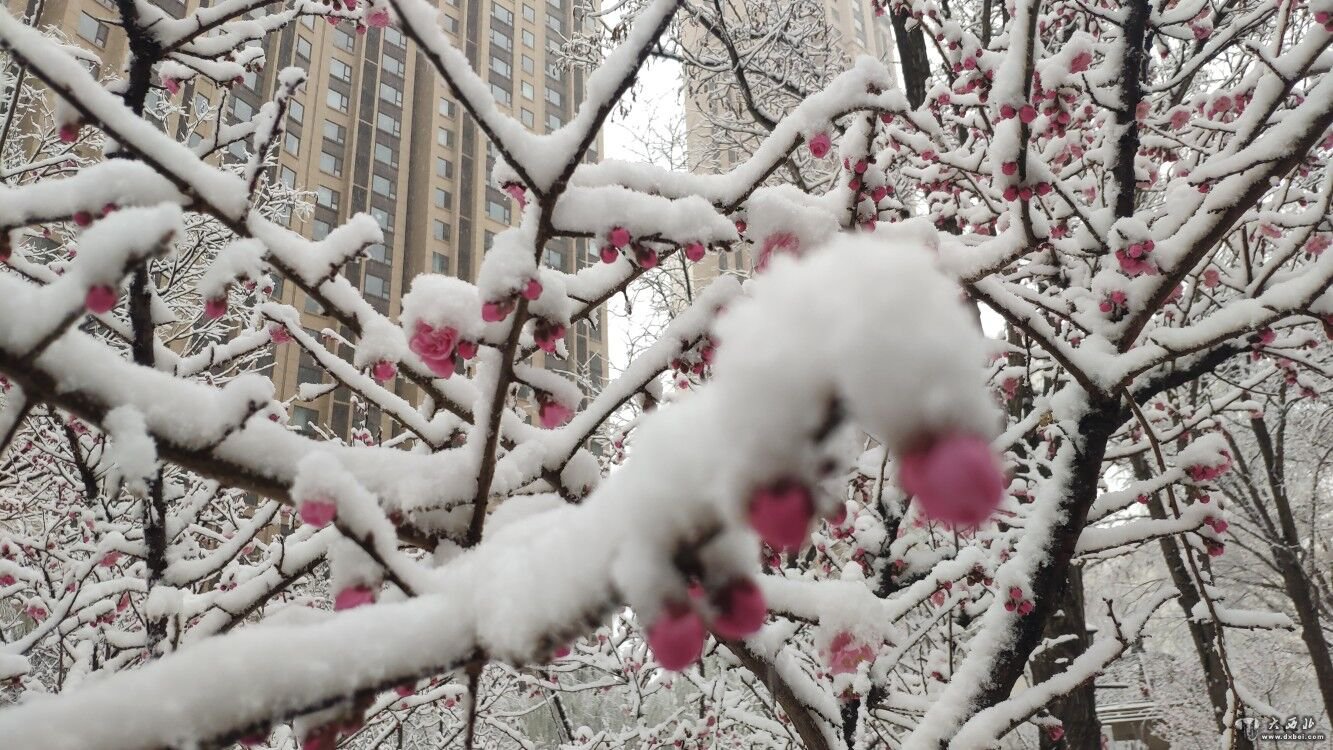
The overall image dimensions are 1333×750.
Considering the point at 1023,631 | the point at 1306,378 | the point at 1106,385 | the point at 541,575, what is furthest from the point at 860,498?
the point at 1306,378

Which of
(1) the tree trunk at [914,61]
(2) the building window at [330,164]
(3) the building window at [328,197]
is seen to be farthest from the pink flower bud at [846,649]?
(2) the building window at [330,164]

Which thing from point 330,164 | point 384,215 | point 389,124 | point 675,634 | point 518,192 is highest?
point 389,124

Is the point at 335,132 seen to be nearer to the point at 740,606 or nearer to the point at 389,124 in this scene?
the point at 389,124

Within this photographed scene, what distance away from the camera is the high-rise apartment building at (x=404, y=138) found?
3123cm

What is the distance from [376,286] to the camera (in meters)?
33.6

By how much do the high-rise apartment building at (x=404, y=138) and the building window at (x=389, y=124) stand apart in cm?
5

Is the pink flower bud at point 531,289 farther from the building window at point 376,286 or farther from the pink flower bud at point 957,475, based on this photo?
the building window at point 376,286

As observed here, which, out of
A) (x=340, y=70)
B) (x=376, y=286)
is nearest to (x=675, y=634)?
(x=376, y=286)

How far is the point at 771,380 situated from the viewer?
1.18 feet

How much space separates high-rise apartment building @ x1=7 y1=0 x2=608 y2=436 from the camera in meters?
31.2

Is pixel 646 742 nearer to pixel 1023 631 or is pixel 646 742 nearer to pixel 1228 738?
pixel 1023 631

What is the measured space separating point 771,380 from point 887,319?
0.07 meters

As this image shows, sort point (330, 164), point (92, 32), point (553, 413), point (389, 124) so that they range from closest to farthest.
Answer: point (553, 413)
point (92, 32)
point (330, 164)
point (389, 124)

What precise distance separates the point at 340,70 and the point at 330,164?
500cm
